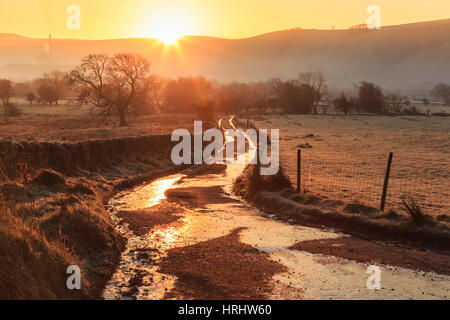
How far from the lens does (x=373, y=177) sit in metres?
23.7

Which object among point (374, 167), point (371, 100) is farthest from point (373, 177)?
point (371, 100)

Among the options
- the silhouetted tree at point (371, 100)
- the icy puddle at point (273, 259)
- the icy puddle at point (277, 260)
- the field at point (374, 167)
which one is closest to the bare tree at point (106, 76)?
the field at point (374, 167)

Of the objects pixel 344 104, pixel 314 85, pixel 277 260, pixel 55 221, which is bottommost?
pixel 277 260

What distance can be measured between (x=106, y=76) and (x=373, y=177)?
41.3 meters

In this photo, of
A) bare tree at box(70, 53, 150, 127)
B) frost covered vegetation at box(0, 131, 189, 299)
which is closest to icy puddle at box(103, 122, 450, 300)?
frost covered vegetation at box(0, 131, 189, 299)

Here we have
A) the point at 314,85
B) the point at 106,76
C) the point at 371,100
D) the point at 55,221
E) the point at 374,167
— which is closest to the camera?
the point at 55,221

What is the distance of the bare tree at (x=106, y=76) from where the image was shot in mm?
51781

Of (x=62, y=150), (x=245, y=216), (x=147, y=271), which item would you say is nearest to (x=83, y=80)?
(x=62, y=150)

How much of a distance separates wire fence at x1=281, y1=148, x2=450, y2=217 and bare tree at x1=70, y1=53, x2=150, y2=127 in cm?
2750

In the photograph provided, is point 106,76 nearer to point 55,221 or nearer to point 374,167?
point 374,167

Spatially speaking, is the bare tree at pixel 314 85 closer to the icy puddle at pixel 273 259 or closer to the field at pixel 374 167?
the field at pixel 374 167

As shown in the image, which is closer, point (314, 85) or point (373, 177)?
point (373, 177)

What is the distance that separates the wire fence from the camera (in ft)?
58.5
